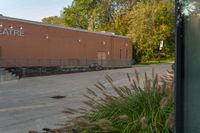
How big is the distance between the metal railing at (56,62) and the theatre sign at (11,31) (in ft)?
6.97

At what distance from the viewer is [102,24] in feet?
179

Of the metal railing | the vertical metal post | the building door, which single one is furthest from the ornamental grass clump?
the building door

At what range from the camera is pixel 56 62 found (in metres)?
32.2

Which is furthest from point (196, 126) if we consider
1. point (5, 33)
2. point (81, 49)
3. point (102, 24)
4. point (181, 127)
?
point (102, 24)

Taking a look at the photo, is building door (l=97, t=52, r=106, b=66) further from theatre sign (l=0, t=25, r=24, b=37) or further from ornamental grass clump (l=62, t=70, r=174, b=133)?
ornamental grass clump (l=62, t=70, r=174, b=133)

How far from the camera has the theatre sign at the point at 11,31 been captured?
2623 centimetres

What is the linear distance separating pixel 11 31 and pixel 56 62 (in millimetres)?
6587

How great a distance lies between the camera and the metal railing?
26.9 metres

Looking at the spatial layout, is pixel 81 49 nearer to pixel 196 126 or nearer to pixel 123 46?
pixel 123 46

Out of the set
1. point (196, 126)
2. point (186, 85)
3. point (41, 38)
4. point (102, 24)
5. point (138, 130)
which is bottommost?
point (138, 130)

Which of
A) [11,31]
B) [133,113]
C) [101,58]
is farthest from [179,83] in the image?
[101,58]

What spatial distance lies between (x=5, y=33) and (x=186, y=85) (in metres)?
25.7

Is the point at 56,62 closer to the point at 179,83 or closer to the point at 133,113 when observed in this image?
the point at 133,113

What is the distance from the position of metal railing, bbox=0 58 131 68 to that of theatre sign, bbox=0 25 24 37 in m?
2.12
